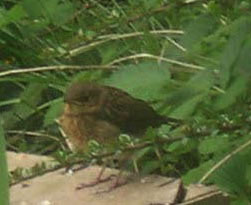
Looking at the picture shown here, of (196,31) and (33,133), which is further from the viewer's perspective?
(33,133)

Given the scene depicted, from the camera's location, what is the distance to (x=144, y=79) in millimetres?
2307

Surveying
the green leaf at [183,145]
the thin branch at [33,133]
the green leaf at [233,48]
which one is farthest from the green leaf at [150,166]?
the thin branch at [33,133]

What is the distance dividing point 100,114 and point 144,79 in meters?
1.78

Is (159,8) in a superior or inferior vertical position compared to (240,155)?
superior

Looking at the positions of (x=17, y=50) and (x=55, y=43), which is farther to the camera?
(x=17, y=50)

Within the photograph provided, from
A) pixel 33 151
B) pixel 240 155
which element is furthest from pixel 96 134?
pixel 240 155

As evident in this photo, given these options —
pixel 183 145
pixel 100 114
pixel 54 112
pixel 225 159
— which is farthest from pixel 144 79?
pixel 100 114

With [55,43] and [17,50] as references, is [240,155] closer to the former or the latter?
[55,43]

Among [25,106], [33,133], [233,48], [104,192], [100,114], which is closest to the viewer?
[233,48]

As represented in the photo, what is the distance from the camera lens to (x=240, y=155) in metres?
2.40

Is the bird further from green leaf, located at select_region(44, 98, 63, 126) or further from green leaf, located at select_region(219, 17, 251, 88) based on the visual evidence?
green leaf, located at select_region(219, 17, 251, 88)

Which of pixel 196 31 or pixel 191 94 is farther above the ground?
pixel 196 31

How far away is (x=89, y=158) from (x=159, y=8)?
0.43 metres

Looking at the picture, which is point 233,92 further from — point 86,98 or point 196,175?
point 86,98
